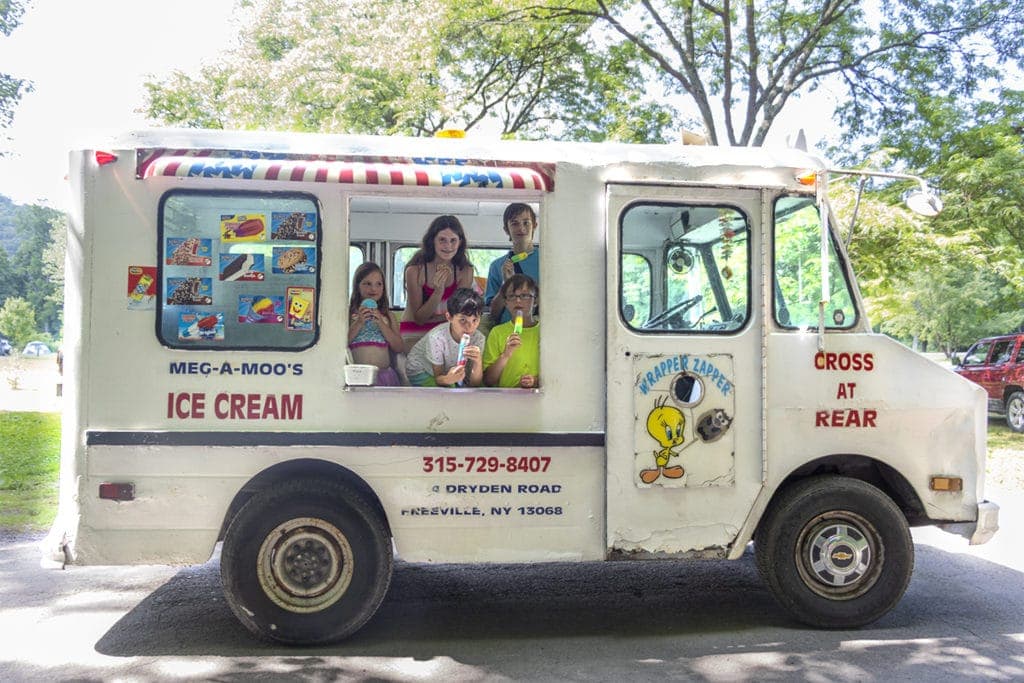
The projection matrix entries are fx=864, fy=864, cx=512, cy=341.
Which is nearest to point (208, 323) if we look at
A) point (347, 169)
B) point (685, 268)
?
point (347, 169)

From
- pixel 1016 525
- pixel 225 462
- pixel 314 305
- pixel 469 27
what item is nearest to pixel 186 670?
pixel 225 462

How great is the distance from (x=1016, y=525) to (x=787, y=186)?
5.47 m

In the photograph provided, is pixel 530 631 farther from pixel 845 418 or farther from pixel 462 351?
pixel 845 418

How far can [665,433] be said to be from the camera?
16.1 ft

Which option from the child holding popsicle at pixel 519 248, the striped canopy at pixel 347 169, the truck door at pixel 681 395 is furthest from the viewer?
the child holding popsicle at pixel 519 248

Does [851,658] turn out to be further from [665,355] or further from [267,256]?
[267,256]

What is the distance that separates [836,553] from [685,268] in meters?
1.89

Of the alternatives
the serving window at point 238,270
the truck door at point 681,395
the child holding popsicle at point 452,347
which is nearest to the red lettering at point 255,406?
the serving window at point 238,270

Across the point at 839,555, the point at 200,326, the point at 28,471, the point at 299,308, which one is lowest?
the point at 28,471

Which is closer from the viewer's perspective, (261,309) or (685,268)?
(261,309)

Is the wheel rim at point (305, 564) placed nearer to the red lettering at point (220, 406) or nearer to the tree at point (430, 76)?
the red lettering at point (220, 406)

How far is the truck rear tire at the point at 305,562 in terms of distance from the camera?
460 centimetres

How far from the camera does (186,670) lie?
14.3ft

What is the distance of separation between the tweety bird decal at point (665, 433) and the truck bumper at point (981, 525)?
1681 mm
